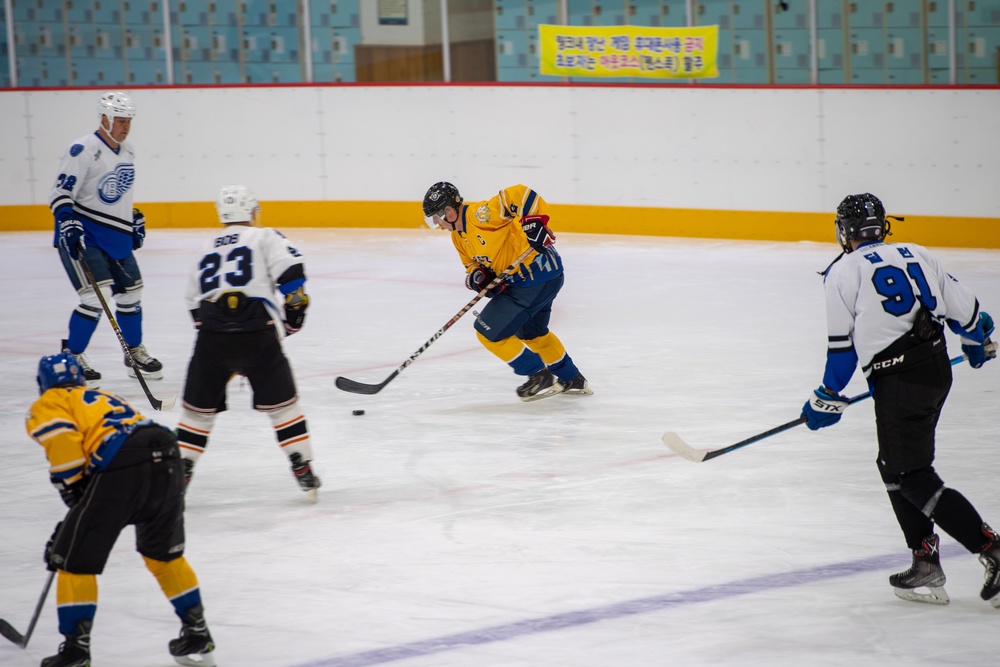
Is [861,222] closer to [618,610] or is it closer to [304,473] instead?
[618,610]

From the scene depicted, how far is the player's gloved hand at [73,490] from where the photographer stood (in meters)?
2.86

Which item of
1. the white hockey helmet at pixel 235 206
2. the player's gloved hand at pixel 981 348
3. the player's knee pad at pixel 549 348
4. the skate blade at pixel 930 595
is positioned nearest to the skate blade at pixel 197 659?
the white hockey helmet at pixel 235 206

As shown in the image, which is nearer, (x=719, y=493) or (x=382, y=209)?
A: (x=719, y=493)

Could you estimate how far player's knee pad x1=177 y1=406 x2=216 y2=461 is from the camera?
4.19 m

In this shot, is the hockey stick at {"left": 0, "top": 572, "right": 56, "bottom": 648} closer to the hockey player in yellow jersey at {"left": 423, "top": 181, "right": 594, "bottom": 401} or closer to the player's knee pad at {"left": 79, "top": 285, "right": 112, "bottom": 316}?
the hockey player in yellow jersey at {"left": 423, "top": 181, "right": 594, "bottom": 401}

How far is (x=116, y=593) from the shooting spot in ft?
11.5

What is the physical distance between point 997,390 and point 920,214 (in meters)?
3.95

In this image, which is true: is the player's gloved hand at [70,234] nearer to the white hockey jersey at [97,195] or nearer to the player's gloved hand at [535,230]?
the white hockey jersey at [97,195]

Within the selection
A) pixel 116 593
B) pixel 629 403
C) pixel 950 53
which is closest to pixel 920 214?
pixel 950 53

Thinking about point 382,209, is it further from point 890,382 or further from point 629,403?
point 890,382

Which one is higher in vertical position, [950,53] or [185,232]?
[950,53]

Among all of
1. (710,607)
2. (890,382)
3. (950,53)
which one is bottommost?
(710,607)

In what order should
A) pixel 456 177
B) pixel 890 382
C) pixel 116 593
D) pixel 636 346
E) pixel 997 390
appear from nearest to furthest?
pixel 890 382 < pixel 116 593 < pixel 997 390 < pixel 636 346 < pixel 456 177

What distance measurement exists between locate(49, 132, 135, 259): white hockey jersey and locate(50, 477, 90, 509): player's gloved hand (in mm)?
3441
